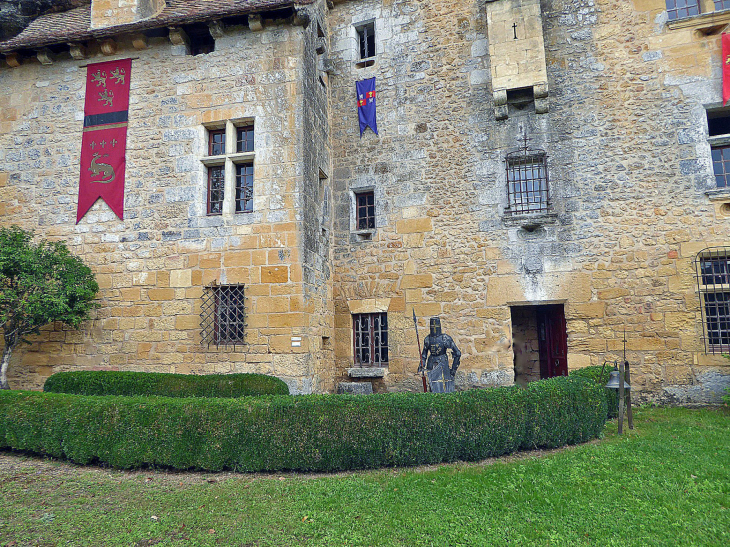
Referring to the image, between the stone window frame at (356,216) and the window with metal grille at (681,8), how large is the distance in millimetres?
6705

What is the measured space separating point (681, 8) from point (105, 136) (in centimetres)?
1180

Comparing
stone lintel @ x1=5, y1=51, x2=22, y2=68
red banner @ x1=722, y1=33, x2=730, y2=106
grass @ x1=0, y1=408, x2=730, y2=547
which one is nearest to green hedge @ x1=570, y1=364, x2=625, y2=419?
grass @ x1=0, y1=408, x2=730, y2=547

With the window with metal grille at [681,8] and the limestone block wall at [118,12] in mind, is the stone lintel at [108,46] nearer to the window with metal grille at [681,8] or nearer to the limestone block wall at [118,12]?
the limestone block wall at [118,12]

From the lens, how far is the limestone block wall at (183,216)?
8.46 meters

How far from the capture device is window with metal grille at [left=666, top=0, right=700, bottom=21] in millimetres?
8828

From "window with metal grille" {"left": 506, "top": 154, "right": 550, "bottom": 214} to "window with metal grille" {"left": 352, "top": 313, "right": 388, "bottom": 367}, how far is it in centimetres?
361

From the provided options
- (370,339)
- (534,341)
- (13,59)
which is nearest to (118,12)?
(13,59)

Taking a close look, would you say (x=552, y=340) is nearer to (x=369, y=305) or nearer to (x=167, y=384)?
(x=369, y=305)

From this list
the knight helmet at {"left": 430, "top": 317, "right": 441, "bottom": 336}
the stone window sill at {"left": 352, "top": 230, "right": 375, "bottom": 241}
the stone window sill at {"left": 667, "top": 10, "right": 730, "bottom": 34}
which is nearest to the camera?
the knight helmet at {"left": 430, "top": 317, "right": 441, "bottom": 336}

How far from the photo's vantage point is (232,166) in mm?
9102

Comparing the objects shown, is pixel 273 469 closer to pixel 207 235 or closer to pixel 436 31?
pixel 207 235

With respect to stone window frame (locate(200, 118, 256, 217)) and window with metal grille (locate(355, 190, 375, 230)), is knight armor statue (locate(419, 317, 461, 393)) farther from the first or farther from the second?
stone window frame (locate(200, 118, 256, 217))

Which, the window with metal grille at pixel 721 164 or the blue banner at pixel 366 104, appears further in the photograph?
the blue banner at pixel 366 104

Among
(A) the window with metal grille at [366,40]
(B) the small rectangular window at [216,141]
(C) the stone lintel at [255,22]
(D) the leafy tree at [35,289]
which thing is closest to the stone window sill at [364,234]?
(B) the small rectangular window at [216,141]
